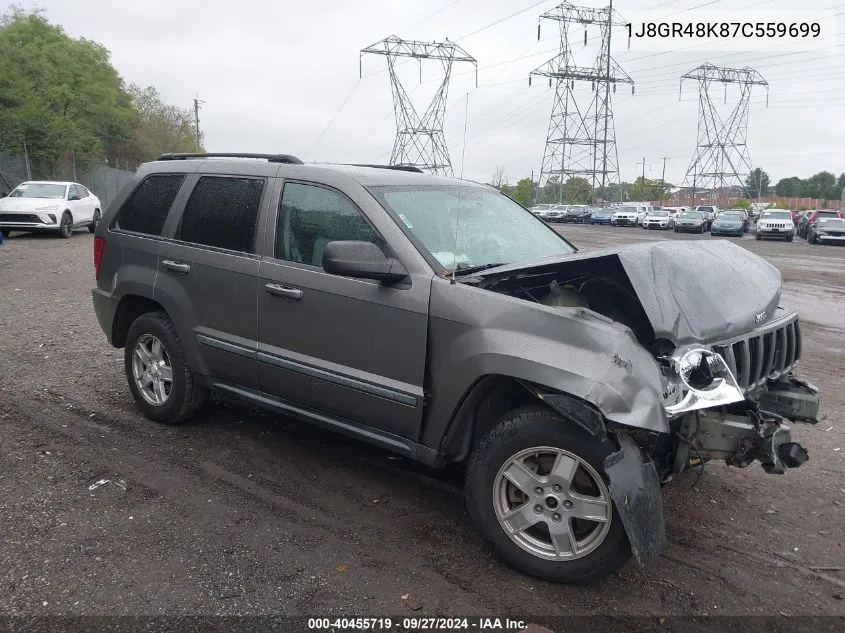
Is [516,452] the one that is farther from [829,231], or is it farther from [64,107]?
[64,107]

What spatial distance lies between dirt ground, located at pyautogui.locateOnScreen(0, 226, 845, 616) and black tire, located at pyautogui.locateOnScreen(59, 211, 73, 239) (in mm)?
16322

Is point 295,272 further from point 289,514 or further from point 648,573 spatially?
point 648,573

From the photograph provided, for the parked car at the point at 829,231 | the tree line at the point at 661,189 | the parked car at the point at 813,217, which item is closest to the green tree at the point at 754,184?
the tree line at the point at 661,189

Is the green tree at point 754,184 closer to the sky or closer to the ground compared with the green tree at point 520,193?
closer to the sky

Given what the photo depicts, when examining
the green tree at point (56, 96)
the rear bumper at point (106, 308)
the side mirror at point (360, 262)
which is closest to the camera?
the side mirror at point (360, 262)

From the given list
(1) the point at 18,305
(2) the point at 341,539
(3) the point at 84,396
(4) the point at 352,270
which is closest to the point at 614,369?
(4) the point at 352,270

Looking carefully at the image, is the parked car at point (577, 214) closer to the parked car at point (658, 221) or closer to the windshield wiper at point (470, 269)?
the parked car at point (658, 221)

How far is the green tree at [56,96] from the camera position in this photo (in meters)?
30.3

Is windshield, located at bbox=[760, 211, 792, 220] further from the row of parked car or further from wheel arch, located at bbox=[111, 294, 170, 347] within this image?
wheel arch, located at bbox=[111, 294, 170, 347]

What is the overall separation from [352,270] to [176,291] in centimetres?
184

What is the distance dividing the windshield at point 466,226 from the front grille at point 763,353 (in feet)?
4.35

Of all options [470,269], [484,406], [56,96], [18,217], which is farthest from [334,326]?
[56,96]

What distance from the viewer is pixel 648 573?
3.44 meters

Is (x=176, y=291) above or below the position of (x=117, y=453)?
above
